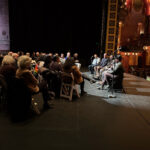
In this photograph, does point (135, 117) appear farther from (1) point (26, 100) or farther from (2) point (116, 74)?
(1) point (26, 100)

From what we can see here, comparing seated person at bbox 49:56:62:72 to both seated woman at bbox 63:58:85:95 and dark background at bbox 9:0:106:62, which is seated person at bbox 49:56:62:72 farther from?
dark background at bbox 9:0:106:62

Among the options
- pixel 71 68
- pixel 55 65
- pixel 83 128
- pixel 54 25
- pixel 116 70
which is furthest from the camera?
pixel 54 25

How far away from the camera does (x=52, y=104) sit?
136 inches

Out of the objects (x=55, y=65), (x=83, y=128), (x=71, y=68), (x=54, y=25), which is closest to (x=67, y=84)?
(x=71, y=68)

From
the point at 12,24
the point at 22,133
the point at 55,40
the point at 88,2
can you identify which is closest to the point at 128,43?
the point at 88,2

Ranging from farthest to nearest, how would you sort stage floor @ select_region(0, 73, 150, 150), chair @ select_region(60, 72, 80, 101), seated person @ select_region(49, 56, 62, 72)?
seated person @ select_region(49, 56, 62, 72)
chair @ select_region(60, 72, 80, 101)
stage floor @ select_region(0, 73, 150, 150)

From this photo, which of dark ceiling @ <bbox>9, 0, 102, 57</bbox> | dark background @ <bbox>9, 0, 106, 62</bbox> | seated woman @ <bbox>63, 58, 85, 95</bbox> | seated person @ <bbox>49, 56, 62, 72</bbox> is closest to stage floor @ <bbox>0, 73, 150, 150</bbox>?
seated woman @ <bbox>63, 58, 85, 95</bbox>

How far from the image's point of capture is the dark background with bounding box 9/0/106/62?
9812 millimetres

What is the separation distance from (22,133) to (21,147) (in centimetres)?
34

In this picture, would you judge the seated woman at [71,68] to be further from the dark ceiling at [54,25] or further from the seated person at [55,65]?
the dark ceiling at [54,25]

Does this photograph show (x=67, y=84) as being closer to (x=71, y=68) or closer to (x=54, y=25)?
(x=71, y=68)

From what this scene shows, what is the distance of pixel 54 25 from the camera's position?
33.8 ft

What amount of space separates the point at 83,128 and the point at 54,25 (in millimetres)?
8968

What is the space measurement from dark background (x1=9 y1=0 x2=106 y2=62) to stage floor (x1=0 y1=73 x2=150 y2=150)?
285 inches
